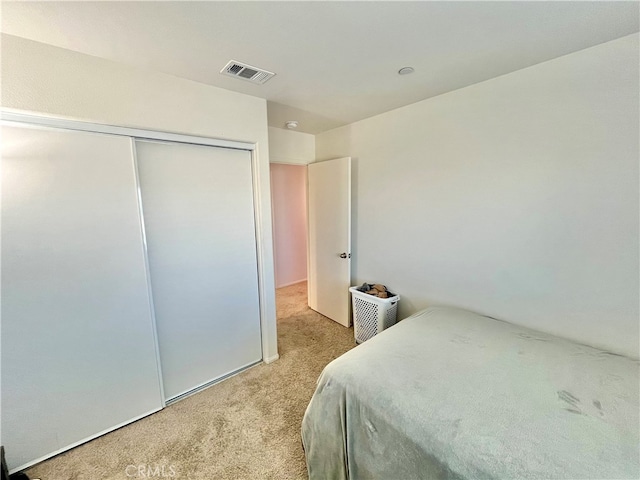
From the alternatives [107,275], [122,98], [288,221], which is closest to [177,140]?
[122,98]

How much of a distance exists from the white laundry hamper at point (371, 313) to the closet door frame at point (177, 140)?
36.0 inches

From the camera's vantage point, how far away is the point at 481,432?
0.97m

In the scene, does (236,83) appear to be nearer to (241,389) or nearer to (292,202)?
(241,389)

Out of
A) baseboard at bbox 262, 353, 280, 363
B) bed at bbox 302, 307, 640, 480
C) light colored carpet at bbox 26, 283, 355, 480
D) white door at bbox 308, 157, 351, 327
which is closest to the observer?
bed at bbox 302, 307, 640, 480

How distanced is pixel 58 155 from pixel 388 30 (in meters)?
1.91

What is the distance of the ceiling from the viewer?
3.77 ft

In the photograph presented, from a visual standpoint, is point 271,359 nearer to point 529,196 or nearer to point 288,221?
point 529,196

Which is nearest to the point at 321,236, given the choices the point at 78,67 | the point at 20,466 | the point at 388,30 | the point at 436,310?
the point at 436,310

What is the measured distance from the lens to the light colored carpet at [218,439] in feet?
4.78

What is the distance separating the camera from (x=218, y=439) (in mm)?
1649

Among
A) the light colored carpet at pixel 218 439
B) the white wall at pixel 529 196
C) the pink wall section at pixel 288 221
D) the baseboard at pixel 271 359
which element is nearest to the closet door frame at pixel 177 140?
the baseboard at pixel 271 359

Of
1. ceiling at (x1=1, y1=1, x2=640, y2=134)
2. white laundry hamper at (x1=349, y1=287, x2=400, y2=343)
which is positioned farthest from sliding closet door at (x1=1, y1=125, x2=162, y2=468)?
white laundry hamper at (x1=349, y1=287, x2=400, y2=343)

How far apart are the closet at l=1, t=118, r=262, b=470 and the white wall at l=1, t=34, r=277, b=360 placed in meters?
0.12

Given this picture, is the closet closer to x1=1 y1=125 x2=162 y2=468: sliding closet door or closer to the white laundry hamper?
x1=1 y1=125 x2=162 y2=468: sliding closet door
